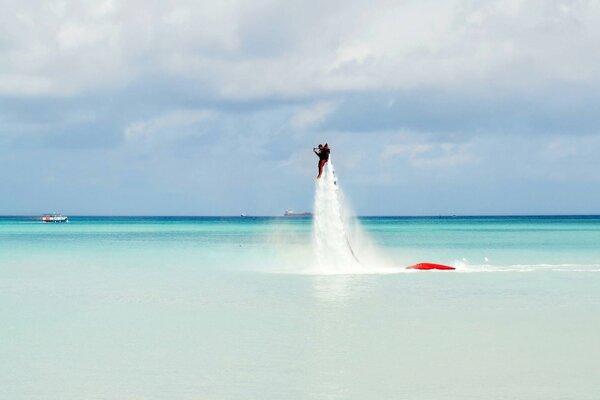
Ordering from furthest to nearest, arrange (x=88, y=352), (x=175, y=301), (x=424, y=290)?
1. (x=424, y=290)
2. (x=175, y=301)
3. (x=88, y=352)

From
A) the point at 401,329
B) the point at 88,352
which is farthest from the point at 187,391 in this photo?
the point at 401,329

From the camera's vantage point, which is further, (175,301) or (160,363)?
(175,301)

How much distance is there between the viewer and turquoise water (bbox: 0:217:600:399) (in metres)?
19.5

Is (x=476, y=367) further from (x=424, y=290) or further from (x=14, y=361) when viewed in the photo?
(x=424, y=290)

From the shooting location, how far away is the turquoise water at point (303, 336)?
19.5m

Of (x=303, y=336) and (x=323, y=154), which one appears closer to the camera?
(x=303, y=336)

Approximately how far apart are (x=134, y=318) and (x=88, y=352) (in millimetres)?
6734

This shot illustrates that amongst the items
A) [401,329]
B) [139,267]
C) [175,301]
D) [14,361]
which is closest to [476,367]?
[401,329]

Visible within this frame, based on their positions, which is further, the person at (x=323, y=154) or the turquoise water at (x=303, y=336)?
the person at (x=323, y=154)


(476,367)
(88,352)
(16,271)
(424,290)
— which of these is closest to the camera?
(476,367)

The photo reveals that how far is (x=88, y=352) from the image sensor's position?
77.3 feet

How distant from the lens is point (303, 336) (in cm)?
2612

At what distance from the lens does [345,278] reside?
44469 millimetres

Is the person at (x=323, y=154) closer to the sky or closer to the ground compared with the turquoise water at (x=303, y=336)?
closer to the sky
